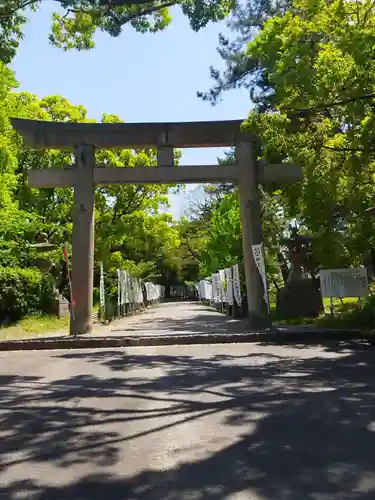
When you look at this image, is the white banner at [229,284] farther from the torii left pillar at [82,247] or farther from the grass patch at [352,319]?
the torii left pillar at [82,247]

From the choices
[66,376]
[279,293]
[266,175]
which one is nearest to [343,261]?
[279,293]

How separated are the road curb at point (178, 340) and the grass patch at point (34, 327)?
2.40 metres

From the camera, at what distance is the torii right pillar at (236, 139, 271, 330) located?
13250 mm

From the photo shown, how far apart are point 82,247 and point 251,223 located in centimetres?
A: 446

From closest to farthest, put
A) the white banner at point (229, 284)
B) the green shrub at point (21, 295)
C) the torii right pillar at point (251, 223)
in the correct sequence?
the torii right pillar at point (251, 223)
the green shrub at point (21, 295)
the white banner at point (229, 284)

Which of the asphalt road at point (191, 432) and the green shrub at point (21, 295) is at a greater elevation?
the green shrub at point (21, 295)

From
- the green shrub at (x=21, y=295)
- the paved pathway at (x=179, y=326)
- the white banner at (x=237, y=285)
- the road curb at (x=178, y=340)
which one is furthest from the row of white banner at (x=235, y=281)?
the green shrub at (x=21, y=295)

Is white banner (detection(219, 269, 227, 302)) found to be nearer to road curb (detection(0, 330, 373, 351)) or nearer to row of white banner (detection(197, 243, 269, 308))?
row of white banner (detection(197, 243, 269, 308))

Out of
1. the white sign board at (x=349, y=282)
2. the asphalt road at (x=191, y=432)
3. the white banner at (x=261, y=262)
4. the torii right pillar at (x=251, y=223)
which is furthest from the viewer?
the torii right pillar at (x=251, y=223)

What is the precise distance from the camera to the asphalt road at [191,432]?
10.9 feet

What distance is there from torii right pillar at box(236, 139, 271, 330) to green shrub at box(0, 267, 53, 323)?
6.86 m

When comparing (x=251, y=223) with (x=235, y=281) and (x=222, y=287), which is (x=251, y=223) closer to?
(x=235, y=281)

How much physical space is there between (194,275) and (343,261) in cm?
5001

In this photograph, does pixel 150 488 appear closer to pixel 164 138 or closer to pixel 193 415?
pixel 193 415
